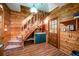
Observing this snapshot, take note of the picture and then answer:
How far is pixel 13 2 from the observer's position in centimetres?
195

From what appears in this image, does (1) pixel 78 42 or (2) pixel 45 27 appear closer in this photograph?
(1) pixel 78 42

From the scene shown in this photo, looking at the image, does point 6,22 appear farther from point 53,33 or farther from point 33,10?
point 53,33

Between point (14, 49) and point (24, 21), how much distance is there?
1.91 ft

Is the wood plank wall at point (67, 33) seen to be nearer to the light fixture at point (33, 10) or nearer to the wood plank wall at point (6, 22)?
the light fixture at point (33, 10)

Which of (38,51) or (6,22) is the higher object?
(6,22)

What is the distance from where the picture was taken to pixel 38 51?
6.57ft

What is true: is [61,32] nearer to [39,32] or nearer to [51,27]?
[51,27]

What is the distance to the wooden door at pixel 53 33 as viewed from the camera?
2.04 m

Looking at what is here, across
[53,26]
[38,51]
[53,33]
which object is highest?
[53,26]

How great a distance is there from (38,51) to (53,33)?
0.48 meters

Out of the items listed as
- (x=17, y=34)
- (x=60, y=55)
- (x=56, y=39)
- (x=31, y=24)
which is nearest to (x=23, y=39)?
(x=17, y=34)

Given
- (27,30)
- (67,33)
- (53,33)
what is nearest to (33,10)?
(27,30)

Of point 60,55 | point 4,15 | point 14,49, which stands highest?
point 4,15

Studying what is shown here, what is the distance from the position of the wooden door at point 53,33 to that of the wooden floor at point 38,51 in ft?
0.36
